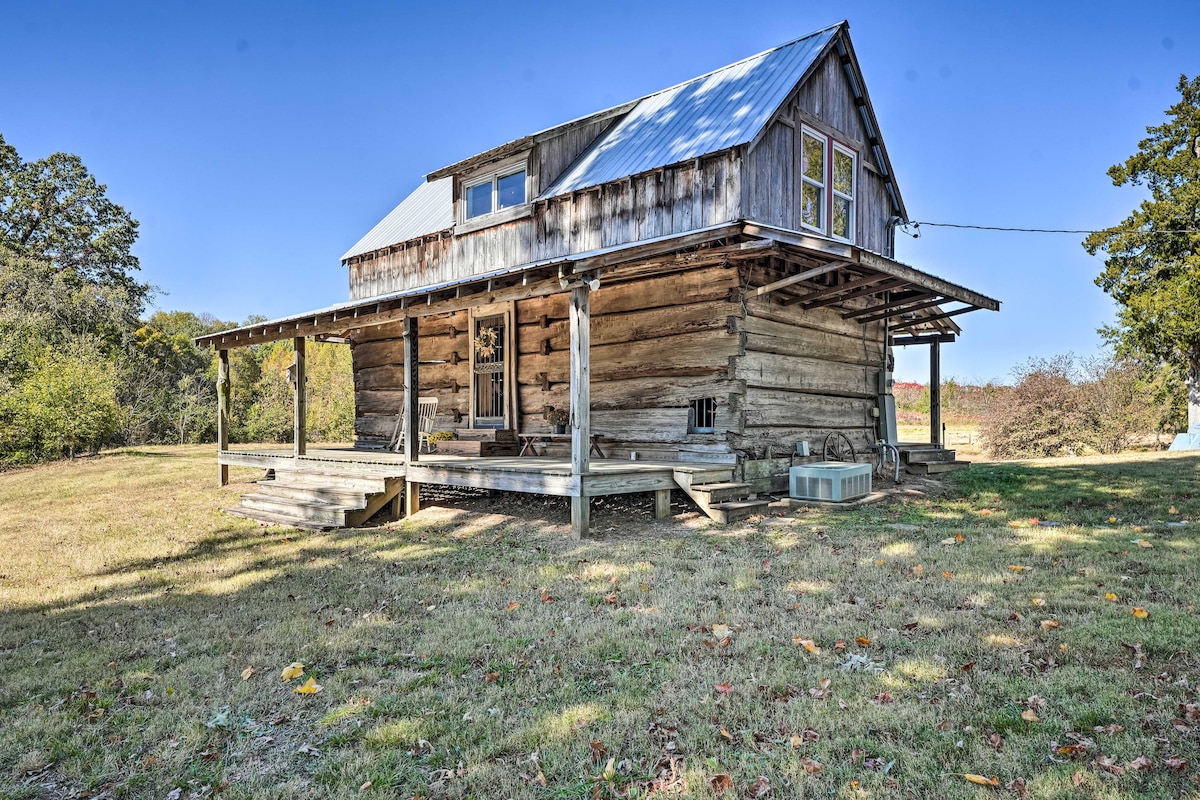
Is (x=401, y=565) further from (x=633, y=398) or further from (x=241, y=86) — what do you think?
(x=241, y=86)

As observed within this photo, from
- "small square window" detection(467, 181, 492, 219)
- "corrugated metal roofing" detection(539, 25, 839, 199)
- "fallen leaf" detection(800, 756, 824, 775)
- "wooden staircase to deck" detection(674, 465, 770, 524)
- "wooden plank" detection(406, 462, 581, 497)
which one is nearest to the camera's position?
"fallen leaf" detection(800, 756, 824, 775)

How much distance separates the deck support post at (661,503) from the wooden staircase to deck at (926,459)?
248 inches

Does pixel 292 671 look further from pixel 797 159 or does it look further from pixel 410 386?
pixel 797 159

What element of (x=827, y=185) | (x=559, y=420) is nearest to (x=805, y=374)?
(x=827, y=185)

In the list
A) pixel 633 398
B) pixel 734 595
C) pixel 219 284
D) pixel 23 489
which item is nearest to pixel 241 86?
pixel 23 489

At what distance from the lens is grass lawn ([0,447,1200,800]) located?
2.89 meters

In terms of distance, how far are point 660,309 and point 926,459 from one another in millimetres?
6515

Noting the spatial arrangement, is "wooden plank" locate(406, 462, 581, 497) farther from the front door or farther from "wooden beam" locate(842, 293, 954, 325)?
"wooden beam" locate(842, 293, 954, 325)

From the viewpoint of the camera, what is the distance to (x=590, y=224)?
11.8 meters

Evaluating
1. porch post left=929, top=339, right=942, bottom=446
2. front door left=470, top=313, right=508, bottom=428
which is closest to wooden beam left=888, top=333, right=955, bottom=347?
porch post left=929, top=339, right=942, bottom=446

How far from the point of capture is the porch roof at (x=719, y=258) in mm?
7895

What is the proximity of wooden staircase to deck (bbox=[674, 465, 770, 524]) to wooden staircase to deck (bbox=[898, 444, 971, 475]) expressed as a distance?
17.0 ft

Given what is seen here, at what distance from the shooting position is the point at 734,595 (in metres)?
5.40

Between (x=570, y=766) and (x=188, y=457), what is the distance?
1988cm
